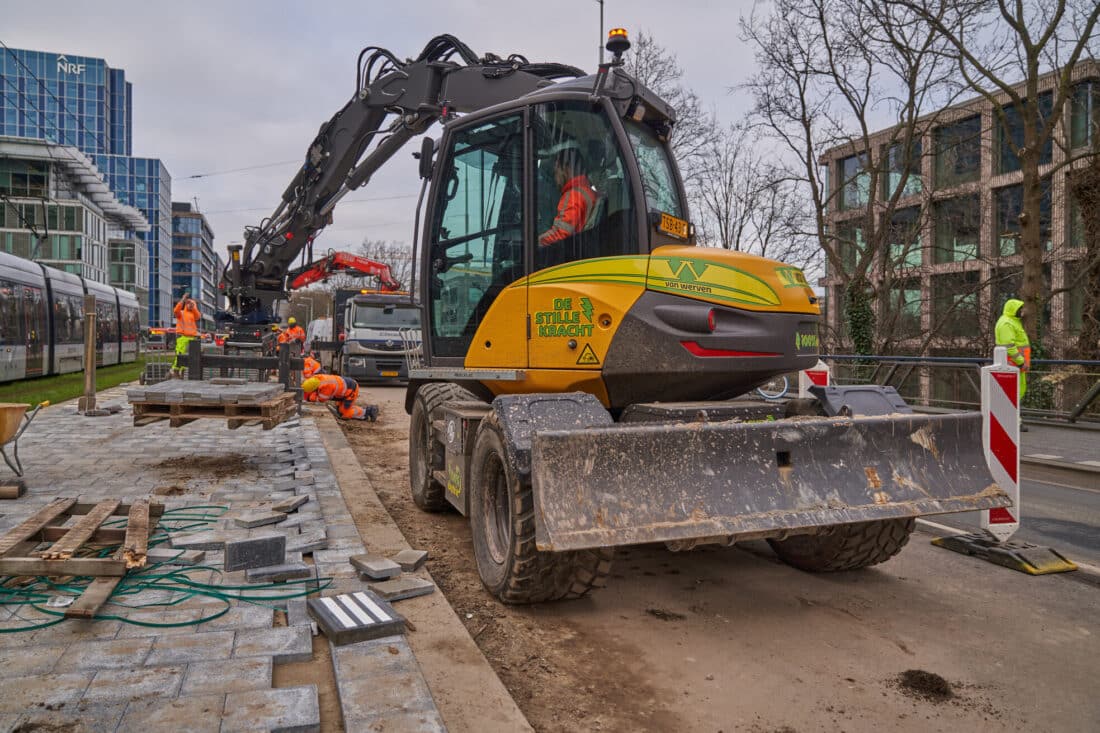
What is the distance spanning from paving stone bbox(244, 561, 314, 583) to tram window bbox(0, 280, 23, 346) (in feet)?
59.0

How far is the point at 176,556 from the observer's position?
4.72 m

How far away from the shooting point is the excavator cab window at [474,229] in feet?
17.2

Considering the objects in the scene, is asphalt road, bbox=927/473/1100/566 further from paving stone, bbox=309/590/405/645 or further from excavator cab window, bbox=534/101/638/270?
paving stone, bbox=309/590/405/645

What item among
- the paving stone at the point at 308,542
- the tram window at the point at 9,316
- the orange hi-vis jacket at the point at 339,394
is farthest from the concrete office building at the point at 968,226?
the tram window at the point at 9,316

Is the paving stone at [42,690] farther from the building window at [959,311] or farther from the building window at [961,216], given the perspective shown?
the building window at [961,216]

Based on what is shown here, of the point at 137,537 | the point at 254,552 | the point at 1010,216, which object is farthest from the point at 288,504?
the point at 1010,216

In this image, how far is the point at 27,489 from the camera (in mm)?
6570

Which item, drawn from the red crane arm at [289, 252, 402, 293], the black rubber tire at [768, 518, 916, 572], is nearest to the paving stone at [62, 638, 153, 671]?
the black rubber tire at [768, 518, 916, 572]

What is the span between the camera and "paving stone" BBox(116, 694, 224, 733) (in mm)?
2701

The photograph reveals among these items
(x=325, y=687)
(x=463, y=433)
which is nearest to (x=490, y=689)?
(x=325, y=687)

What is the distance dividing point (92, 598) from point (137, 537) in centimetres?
89

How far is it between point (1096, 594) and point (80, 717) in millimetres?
5492

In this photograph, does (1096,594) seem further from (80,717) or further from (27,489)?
(27,489)

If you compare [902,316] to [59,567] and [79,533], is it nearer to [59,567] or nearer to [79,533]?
[79,533]
